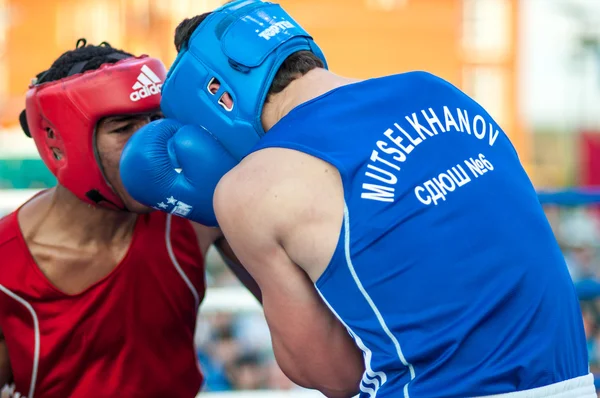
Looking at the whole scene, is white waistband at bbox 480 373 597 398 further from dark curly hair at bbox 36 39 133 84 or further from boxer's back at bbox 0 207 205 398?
dark curly hair at bbox 36 39 133 84

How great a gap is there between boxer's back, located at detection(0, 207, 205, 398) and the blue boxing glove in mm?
429

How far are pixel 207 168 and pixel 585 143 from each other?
10.5 m

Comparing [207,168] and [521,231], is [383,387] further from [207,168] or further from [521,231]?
[207,168]

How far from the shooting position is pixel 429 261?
54.6 inches

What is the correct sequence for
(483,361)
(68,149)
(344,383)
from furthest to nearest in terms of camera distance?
(68,149), (344,383), (483,361)

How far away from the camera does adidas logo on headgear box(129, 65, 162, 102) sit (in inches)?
82.1

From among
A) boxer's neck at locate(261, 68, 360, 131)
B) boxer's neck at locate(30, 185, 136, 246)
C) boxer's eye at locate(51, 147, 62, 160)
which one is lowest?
boxer's neck at locate(30, 185, 136, 246)

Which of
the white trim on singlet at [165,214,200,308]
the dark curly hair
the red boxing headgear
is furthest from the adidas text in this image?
the white trim on singlet at [165,214,200,308]

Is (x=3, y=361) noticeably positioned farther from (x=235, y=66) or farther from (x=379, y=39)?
(x=379, y=39)

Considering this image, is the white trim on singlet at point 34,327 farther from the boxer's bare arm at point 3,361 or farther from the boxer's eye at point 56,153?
the boxer's eye at point 56,153

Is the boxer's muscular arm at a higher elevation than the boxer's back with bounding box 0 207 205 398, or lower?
higher

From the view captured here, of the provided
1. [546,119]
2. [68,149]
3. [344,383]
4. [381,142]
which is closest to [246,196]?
[381,142]

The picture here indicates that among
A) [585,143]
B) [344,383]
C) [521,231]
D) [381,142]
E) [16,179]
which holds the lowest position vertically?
[585,143]

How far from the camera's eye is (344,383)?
153 cm
